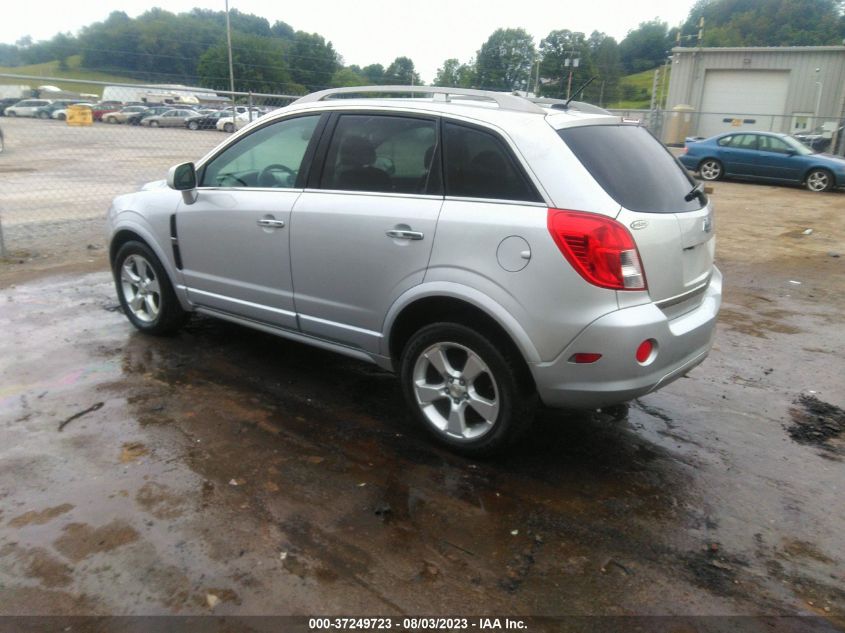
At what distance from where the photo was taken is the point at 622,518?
3139 millimetres

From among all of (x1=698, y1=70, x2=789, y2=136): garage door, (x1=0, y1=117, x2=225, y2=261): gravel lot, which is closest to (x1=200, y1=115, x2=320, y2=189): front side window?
(x1=0, y1=117, x2=225, y2=261): gravel lot

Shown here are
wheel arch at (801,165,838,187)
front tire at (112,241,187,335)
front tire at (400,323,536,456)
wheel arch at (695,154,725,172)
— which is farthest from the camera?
wheel arch at (695,154,725,172)

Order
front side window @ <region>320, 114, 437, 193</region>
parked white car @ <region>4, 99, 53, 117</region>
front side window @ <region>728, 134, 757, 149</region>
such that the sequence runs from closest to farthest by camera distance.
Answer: front side window @ <region>320, 114, 437, 193</region>
front side window @ <region>728, 134, 757, 149</region>
parked white car @ <region>4, 99, 53, 117</region>

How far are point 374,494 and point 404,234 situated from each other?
1.34 meters

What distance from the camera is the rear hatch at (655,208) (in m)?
3.22

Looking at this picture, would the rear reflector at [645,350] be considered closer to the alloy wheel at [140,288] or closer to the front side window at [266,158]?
the front side window at [266,158]

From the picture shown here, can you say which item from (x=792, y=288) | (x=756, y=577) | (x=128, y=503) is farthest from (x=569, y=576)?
(x=792, y=288)

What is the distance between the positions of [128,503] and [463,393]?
1.72 meters

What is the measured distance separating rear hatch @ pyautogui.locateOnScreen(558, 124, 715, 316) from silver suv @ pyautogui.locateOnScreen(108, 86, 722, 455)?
0.01 metres

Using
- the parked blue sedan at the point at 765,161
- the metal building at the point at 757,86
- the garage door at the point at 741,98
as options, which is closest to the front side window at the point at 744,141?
the parked blue sedan at the point at 765,161

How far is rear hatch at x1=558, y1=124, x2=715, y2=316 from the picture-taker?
3.22 meters

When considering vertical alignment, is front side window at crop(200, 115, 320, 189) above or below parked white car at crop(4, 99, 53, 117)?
above

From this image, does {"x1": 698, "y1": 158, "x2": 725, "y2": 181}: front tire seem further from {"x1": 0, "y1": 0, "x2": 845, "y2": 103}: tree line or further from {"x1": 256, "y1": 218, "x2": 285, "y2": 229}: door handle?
{"x1": 0, "y1": 0, "x2": 845, "y2": 103}: tree line

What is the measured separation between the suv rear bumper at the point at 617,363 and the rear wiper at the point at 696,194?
72 centimetres
